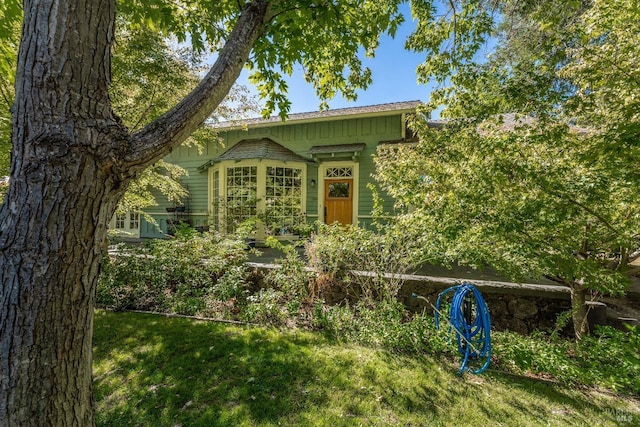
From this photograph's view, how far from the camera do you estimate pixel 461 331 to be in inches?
128

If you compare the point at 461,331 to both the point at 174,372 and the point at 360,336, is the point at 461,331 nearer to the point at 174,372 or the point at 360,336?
the point at 360,336

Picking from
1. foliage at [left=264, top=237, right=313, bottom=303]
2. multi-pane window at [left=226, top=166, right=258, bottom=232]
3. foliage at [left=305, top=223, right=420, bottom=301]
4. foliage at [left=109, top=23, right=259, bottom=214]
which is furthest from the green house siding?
foliage at [left=264, top=237, right=313, bottom=303]

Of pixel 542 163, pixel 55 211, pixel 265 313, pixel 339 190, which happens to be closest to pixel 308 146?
pixel 339 190

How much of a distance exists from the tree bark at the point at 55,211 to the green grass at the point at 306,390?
3.99 ft

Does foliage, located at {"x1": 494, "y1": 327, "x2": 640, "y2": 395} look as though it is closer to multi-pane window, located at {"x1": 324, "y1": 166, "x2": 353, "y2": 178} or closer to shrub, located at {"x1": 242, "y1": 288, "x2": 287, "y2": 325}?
shrub, located at {"x1": 242, "y1": 288, "x2": 287, "y2": 325}

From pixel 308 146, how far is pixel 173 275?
5.93m

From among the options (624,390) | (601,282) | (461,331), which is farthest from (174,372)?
(601,282)

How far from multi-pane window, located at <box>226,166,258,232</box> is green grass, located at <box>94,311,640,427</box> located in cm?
571

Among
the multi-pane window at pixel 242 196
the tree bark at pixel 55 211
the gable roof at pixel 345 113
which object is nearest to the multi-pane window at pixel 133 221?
the multi-pane window at pixel 242 196

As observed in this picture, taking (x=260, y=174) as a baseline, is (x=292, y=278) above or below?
below

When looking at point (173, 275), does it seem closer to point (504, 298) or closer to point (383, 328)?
point (383, 328)

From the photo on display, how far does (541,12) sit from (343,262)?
4050 millimetres

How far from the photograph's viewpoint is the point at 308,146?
9.30 m

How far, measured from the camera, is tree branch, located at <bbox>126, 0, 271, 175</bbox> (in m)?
1.45
